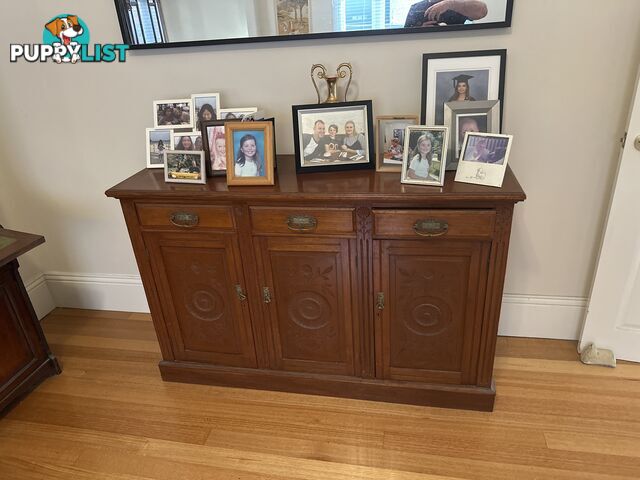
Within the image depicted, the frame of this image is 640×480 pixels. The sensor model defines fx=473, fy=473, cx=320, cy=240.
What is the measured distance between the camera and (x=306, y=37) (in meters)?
1.76

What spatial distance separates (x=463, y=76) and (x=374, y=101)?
0.34 m

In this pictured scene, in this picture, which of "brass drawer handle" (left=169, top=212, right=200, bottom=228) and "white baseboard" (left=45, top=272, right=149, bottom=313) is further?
"white baseboard" (left=45, top=272, right=149, bottom=313)

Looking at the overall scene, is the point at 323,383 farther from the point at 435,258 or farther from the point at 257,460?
the point at 435,258

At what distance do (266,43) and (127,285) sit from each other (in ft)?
4.82

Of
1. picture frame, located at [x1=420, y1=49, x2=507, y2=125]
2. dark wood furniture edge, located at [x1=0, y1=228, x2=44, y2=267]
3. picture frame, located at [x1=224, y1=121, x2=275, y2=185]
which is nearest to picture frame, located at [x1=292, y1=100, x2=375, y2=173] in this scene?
picture frame, located at [x1=224, y1=121, x2=275, y2=185]

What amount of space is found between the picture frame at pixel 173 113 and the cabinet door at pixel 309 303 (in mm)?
664

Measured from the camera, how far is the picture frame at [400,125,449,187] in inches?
60.0

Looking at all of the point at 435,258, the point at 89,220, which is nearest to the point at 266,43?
the point at 435,258

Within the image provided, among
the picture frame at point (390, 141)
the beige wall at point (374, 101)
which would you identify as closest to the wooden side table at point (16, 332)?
the beige wall at point (374, 101)

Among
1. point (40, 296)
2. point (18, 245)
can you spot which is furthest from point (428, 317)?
point (40, 296)

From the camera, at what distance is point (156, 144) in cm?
194

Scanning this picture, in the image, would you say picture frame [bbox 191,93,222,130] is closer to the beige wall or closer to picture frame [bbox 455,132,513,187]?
the beige wall

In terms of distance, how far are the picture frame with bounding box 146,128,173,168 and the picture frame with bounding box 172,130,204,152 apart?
60mm

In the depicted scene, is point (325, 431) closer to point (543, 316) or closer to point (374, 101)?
point (543, 316)
